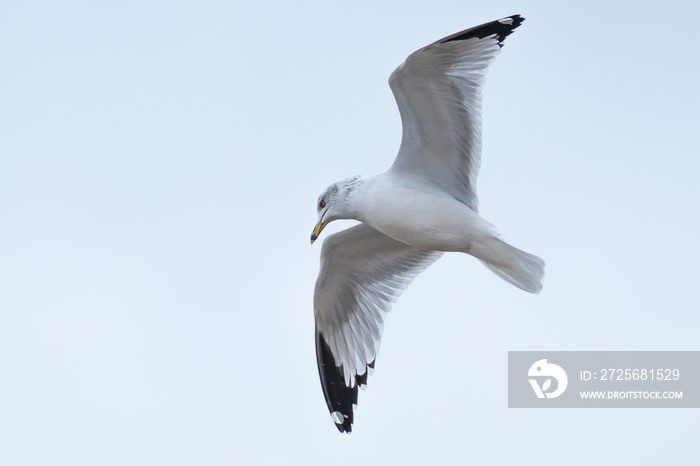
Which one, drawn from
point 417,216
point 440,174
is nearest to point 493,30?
point 440,174

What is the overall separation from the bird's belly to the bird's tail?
0.14 meters

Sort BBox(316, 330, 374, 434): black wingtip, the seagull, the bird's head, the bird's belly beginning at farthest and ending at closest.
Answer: BBox(316, 330, 374, 434): black wingtip < the bird's head < the bird's belly < the seagull

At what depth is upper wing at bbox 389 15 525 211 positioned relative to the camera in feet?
22.0

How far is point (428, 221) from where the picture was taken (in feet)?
23.0

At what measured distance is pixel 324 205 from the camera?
7242 mm

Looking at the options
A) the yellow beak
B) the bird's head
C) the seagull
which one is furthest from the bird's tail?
the yellow beak

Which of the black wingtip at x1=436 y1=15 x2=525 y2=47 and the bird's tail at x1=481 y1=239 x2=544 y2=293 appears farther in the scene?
the bird's tail at x1=481 y1=239 x2=544 y2=293

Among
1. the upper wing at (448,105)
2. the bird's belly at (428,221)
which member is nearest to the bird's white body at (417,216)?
the bird's belly at (428,221)

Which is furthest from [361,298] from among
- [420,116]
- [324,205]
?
[420,116]

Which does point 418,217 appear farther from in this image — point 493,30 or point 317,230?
point 493,30

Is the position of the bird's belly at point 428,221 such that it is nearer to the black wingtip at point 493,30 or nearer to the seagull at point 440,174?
the seagull at point 440,174

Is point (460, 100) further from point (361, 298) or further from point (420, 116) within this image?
point (361, 298)

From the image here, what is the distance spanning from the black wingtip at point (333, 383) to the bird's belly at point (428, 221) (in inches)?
62.1

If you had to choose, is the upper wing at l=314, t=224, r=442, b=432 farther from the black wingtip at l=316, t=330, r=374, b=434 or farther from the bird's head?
the bird's head
